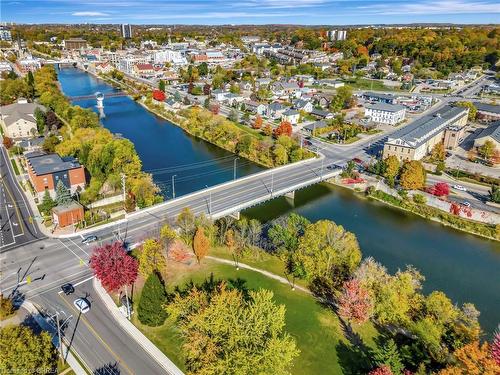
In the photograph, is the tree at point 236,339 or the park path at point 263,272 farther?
the park path at point 263,272

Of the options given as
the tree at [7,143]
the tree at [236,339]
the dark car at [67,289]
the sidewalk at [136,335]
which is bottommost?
the sidewalk at [136,335]

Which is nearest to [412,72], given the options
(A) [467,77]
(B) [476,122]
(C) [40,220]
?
(A) [467,77]

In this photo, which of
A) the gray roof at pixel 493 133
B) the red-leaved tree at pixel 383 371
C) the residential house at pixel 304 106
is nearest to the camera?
the red-leaved tree at pixel 383 371

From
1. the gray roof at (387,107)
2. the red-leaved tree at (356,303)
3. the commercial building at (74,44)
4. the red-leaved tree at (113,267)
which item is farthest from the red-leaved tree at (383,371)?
the commercial building at (74,44)

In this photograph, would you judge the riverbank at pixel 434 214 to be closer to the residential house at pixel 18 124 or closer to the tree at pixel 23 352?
the tree at pixel 23 352

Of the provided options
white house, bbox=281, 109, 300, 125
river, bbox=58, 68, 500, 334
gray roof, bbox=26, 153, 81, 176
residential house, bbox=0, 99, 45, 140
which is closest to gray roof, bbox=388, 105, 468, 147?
river, bbox=58, 68, 500, 334

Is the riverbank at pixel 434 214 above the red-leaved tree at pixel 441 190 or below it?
below

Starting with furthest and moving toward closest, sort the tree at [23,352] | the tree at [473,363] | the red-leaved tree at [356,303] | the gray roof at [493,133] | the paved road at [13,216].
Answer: the gray roof at [493,133]
the paved road at [13,216]
the red-leaved tree at [356,303]
the tree at [23,352]
the tree at [473,363]

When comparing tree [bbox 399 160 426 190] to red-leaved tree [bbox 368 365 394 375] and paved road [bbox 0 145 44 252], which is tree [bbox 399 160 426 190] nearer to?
red-leaved tree [bbox 368 365 394 375]

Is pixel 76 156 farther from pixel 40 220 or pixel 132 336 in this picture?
pixel 132 336
